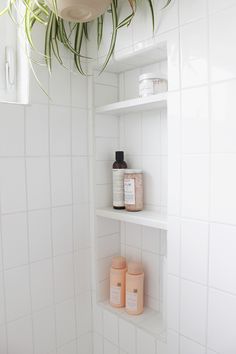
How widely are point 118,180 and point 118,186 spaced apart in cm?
2

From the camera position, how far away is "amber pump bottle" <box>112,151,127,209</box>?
1.15 m

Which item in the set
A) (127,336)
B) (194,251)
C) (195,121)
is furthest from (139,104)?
(127,336)

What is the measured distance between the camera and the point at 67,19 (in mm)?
831

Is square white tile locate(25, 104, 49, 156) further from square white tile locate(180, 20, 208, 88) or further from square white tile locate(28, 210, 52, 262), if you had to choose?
square white tile locate(180, 20, 208, 88)

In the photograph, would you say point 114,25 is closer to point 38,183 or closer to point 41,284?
point 38,183

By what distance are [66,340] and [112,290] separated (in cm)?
25

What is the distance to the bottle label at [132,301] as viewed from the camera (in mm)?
1118

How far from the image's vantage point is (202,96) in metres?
0.79

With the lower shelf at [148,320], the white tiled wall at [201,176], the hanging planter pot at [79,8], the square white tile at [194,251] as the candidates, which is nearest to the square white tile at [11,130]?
the hanging planter pot at [79,8]

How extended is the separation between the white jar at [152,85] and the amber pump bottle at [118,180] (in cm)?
28

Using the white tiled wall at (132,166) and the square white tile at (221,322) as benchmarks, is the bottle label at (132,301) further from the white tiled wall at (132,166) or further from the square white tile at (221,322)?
the square white tile at (221,322)

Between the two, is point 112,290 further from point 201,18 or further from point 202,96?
point 201,18

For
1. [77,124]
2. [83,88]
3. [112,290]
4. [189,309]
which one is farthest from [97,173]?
[189,309]

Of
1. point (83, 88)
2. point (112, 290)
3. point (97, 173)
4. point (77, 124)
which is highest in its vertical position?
point (83, 88)
